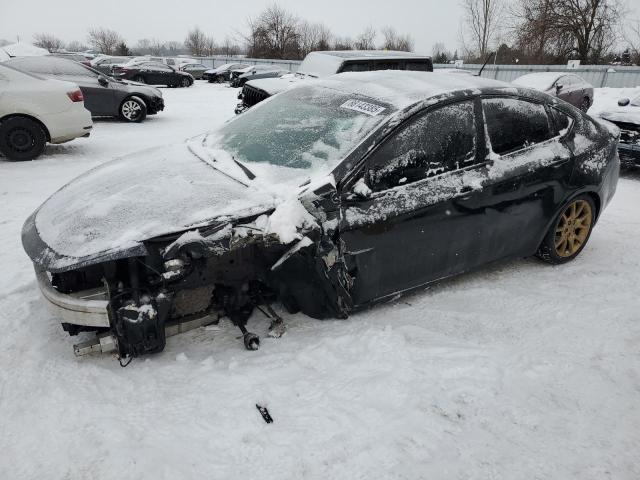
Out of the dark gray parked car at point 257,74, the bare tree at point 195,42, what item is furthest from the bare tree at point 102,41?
the dark gray parked car at point 257,74

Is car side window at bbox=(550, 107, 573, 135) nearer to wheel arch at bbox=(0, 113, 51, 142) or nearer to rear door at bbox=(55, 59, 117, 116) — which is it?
wheel arch at bbox=(0, 113, 51, 142)

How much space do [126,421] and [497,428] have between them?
185 cm

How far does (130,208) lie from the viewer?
9.05ft

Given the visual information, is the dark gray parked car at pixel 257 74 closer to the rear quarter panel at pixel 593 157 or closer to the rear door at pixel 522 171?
the rear quarter panel at pixel 593 157

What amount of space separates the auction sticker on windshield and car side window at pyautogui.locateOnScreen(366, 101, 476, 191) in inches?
9.4

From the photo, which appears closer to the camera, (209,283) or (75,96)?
(209,283)

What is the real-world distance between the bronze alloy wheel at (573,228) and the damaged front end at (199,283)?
221 centimetres

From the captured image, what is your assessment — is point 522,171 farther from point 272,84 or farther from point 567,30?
point 567,30

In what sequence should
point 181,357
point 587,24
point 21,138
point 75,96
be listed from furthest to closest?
point 587,24 < point 75,96 < point 21,138 < point 181,357

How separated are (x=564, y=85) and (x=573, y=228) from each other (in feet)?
35.5

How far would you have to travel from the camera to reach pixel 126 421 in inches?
93.7

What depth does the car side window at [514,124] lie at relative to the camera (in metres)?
3.48

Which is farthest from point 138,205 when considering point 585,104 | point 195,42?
point 195,42

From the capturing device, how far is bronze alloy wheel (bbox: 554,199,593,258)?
407 cm
